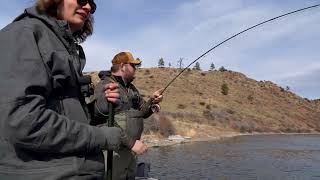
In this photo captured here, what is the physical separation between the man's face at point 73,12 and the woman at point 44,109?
0.27 feet

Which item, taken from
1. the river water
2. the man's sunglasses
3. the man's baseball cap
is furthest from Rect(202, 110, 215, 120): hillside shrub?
the man's sunglasses

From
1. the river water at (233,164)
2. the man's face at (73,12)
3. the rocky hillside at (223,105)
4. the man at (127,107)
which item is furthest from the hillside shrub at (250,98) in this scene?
the man's face at (73,12)

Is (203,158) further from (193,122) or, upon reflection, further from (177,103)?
(177,103)

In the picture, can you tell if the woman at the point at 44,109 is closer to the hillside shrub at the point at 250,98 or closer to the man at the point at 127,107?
the man at the point at 127,107

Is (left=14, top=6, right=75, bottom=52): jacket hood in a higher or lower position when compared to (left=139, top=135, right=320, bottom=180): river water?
higher

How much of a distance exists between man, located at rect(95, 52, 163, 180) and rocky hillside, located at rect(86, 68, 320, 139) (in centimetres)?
2613

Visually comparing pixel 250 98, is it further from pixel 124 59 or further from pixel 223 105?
pixel 124 59

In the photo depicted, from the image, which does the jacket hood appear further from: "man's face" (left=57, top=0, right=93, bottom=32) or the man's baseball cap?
the man's baseball cap

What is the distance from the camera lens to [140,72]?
77188mm

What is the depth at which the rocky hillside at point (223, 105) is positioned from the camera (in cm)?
4391

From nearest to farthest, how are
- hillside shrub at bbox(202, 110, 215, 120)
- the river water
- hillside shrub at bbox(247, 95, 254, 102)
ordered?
the river water → hillside shrub at bbox(202, 110, 215, 120) → hillside shrub at bbox(247, 95, 254, 102)

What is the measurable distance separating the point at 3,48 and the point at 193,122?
41817 millimetres

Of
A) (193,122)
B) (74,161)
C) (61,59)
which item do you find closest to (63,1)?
(61,59)

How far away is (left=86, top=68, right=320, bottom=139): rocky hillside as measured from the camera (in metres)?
43.9
